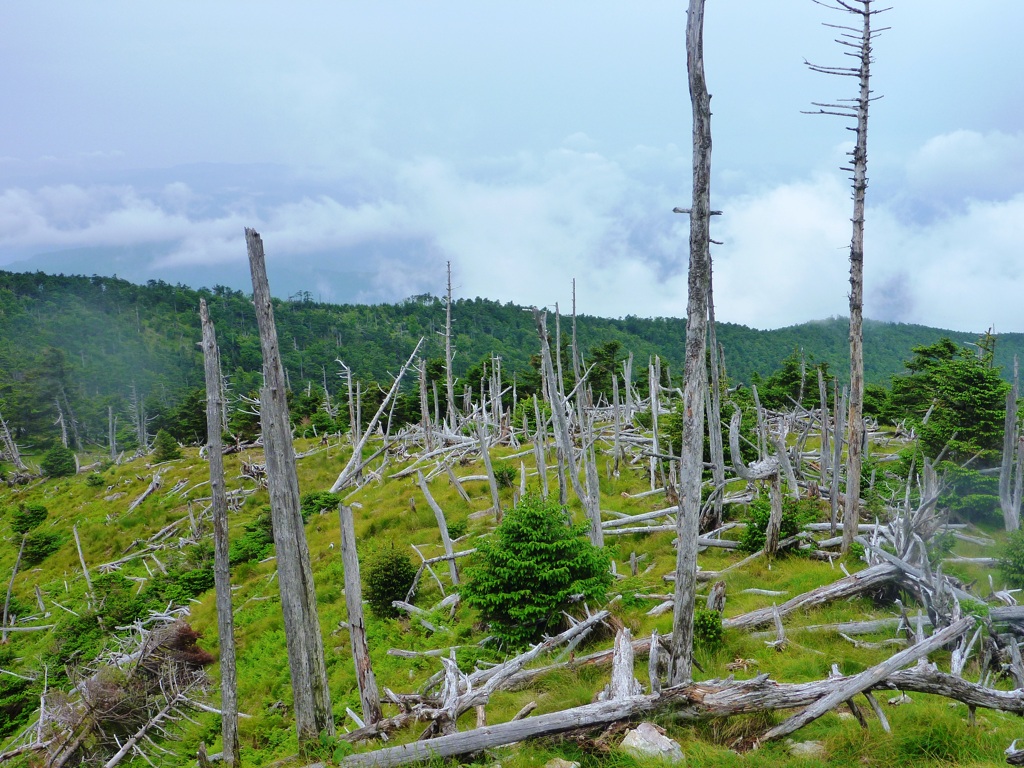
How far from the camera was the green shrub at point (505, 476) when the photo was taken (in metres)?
20.5

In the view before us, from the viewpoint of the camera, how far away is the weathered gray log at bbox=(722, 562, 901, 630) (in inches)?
368

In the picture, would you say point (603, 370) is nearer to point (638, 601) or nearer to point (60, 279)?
point (638, 601)

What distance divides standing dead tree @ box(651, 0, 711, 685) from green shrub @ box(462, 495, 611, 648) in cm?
289

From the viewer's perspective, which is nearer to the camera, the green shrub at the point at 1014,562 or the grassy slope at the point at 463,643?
the grassy slope at the point at 463,643

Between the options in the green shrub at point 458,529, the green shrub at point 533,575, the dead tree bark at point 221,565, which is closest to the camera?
the dead tree bark at point 221,565

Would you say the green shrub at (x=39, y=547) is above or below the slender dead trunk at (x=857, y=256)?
below

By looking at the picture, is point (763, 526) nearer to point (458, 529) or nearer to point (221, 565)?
point (458, 529)

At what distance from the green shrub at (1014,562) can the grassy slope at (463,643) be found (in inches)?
77.6

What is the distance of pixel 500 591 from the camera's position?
10156 mm

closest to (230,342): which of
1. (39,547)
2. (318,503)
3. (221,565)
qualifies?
(39,547)

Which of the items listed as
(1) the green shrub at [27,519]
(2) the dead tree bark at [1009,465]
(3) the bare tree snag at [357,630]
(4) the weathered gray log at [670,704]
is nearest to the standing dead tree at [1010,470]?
(2) the dead tree bark at [1009,465]

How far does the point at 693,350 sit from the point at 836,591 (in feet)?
17.4

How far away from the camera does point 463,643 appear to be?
1103cm

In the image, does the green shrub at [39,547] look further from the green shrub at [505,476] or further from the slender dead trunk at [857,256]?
the slender dead trunk at [857,256]
